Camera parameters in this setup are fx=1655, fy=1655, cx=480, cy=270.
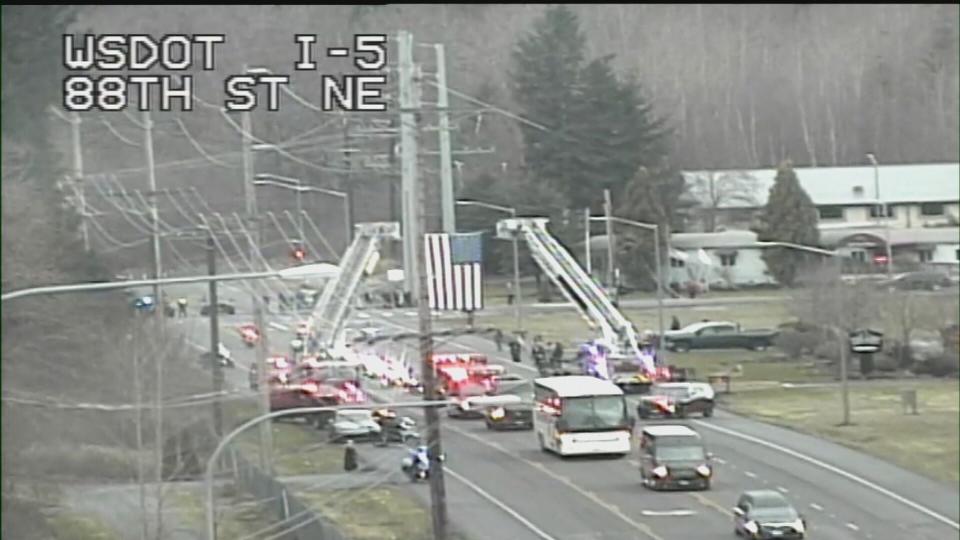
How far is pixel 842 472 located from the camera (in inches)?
172

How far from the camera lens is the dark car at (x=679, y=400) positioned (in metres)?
4.25

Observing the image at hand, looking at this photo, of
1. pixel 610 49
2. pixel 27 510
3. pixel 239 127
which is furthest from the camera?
pixel 610 49

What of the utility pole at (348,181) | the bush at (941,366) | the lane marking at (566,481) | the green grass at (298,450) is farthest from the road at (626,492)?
the bush at (941,366)

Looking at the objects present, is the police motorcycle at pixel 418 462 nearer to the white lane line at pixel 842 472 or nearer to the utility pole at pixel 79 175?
the white lane line at pixel 842 472

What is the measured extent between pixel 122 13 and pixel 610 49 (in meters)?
1.48

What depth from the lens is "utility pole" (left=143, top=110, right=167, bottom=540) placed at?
4.00 metres

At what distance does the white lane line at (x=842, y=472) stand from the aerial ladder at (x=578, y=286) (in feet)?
1.02

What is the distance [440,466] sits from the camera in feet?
13.3

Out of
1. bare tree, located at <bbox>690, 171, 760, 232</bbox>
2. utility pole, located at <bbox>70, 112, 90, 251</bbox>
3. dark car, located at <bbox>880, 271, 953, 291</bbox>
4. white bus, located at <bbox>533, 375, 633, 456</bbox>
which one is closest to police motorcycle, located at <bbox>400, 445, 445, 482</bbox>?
white bus, located at <bbox>533, 375, 633, 456</bbox>

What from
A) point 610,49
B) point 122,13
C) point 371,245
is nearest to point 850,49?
point 610,49

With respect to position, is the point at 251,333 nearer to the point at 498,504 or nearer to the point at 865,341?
the point at 498,504

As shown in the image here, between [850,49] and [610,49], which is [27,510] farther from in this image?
[850,49]

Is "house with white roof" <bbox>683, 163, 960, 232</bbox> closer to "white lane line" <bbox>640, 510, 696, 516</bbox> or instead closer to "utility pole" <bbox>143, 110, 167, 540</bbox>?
"white lane line" <bbox>640, 510, 696, 516</bbox>

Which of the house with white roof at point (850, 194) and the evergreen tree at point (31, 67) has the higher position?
the evergreen tree at point (31, 67)
